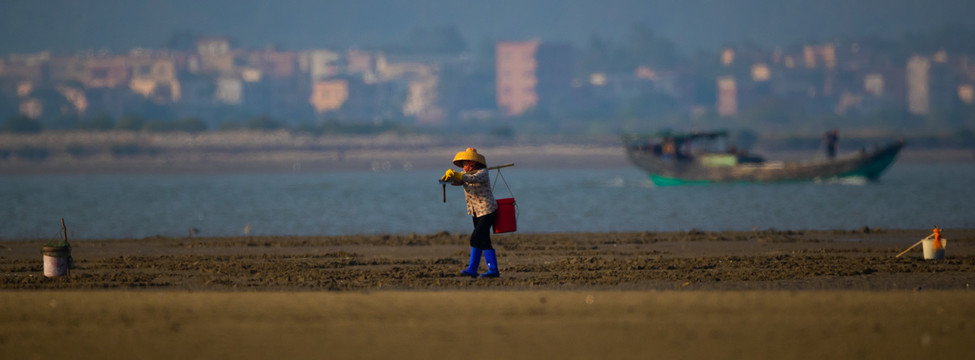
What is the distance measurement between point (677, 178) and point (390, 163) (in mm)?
62358

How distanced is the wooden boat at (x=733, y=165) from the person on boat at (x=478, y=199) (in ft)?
166

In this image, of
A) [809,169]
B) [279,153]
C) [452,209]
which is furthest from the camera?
[279,153]

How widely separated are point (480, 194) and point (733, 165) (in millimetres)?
52373

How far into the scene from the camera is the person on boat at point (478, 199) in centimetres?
1639

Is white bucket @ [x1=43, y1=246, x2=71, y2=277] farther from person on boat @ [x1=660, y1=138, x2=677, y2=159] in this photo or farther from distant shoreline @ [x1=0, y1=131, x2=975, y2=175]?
distant shoreline @ [x1=0, y1=131, x2=975, y2=175]

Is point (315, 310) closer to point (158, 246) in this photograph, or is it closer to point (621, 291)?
point (621, 291)

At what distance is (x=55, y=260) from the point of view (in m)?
17.2

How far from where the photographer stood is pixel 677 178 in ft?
230

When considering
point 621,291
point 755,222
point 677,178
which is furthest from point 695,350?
point 677,178

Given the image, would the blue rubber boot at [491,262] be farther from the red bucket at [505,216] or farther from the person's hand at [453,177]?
the person's hand at [453,177]

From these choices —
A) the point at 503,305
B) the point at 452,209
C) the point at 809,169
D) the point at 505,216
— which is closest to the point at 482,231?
the point at 505,216

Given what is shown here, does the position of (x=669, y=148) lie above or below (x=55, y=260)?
above

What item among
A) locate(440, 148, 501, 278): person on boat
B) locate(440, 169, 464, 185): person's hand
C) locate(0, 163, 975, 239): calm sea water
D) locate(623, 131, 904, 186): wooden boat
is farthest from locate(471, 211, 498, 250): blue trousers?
locate(623, 131, 904, 186): wooden boat

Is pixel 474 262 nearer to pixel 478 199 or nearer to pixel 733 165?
pixel 478 199
